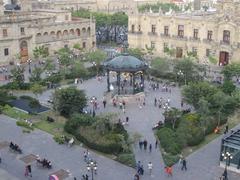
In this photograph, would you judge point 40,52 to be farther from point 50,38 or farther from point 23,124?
point 23,124

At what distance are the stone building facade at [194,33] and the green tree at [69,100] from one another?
31.0m

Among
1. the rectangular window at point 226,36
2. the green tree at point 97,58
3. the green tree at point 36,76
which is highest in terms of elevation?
the rectangular window at point 226,36

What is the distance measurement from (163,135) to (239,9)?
36.1 meters

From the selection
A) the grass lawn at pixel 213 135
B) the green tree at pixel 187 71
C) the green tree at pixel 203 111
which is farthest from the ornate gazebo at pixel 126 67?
the grass lawn at pixel 213 135

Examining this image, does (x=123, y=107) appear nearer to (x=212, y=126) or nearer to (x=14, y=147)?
(x=212, y=126)

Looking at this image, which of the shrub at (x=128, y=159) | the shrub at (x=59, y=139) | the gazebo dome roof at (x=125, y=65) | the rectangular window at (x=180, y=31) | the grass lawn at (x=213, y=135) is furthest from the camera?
the rectangular window at (x=180, y=31)

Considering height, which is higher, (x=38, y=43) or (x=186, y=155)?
(x=38, y=43)

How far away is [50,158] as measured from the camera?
3356 cm

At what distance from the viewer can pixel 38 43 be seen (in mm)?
71000

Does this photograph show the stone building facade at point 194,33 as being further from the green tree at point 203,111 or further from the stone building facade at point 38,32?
the green tree at point 203,111

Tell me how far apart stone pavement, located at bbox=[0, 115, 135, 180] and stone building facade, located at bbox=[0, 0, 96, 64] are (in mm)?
31276

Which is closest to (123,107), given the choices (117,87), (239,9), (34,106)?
(117,87)

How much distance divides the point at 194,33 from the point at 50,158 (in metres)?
41.9

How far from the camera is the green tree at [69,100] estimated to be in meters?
41.1
